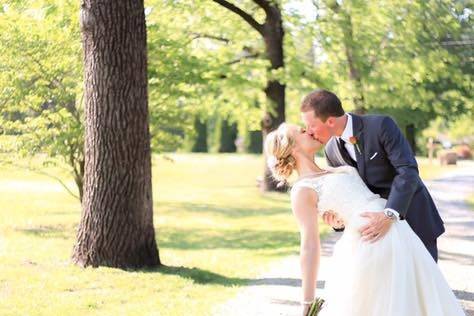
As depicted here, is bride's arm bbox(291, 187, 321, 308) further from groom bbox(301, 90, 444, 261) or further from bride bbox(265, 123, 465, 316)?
groom bbox(301, 90, 444, 261)

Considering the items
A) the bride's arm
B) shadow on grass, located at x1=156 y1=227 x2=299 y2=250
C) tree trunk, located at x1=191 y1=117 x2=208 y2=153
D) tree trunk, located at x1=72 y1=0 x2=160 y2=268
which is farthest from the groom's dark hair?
tree trunk, located at x1=191 y1=117 x2=208 y2=153

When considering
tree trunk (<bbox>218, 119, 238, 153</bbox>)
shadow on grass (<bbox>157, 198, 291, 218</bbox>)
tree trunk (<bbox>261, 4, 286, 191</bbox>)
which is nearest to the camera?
shadow on grass (<bbox>157, 198, 291, 218</bbox>)

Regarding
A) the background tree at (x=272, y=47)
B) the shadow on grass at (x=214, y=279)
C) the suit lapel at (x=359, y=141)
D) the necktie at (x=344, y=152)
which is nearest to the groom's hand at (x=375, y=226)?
the suit lapel at (x=359, y=141)

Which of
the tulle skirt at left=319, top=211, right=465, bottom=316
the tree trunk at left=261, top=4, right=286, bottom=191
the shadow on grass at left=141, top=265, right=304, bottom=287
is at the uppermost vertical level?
the tree trunk at left=261, top=4, right=286, bottom=191

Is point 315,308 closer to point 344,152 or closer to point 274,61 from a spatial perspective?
point 344,152

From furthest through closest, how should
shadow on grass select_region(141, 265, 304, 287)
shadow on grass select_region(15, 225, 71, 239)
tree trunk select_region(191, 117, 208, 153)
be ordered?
tree trunk select_region(191, 117, 208, 153)
shadow on grass select_region(15, 225, 71, 239)
shadow on grass select_region(141, 265, 304, 287)

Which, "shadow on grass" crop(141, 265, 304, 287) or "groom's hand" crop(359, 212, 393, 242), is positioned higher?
"groom's hand" crop(359, 212, 393, 242)

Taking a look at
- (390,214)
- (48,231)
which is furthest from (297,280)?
(48,231)

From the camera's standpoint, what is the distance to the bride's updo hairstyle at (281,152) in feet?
15.2

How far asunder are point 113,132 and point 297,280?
2799mm

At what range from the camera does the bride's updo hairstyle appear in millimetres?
4621

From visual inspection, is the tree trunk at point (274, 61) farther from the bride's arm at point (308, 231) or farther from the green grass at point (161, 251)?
the bride's arm at point (308, 231)

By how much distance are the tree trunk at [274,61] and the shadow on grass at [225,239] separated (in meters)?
6.04

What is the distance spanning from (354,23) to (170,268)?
14.5m
